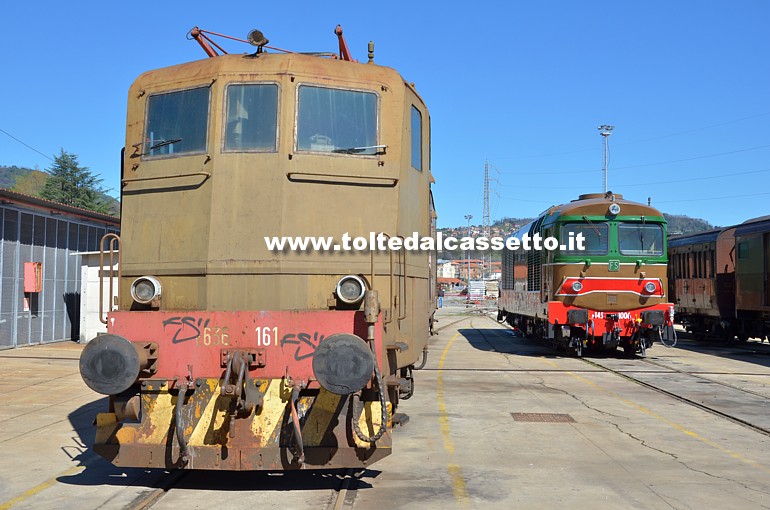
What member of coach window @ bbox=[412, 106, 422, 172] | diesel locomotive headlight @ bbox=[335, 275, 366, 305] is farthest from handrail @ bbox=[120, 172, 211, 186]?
coach window @ bbox=[412, 106, 422, 172]

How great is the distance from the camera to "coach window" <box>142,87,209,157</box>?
21.6 feet

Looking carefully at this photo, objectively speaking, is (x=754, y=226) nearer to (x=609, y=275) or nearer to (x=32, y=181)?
(x=609, y=275)

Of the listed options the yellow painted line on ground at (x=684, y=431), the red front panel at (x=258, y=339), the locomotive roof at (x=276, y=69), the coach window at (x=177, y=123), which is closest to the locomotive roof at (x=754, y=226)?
the yellow painted line on ground at (x=684, y=431)

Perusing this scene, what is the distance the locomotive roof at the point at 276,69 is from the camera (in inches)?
259

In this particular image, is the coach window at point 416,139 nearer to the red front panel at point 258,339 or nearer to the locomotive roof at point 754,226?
the red front panel at point 258,339

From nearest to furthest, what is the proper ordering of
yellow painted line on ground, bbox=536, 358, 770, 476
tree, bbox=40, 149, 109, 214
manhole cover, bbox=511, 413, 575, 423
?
yellow painted line on ground, bbox=536, 358, 770, 476 → manhole cover, bbox=511, 413, 575, 423 → tree, bbox=40, 149, 109, 214

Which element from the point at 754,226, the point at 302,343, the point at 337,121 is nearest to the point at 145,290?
the point at 302,343

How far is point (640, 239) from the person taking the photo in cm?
1769

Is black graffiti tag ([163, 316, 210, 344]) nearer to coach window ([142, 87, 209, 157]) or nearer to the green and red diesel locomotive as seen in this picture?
coach window ([142, 87, 209, 157])

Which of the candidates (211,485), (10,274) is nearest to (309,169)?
(211,485)

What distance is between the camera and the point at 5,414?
10188 mm

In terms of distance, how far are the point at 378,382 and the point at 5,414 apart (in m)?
7.16

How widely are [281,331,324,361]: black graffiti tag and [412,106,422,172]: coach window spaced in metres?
2.21

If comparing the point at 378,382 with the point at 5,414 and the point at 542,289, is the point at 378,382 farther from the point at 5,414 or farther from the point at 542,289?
the point at 542,289
